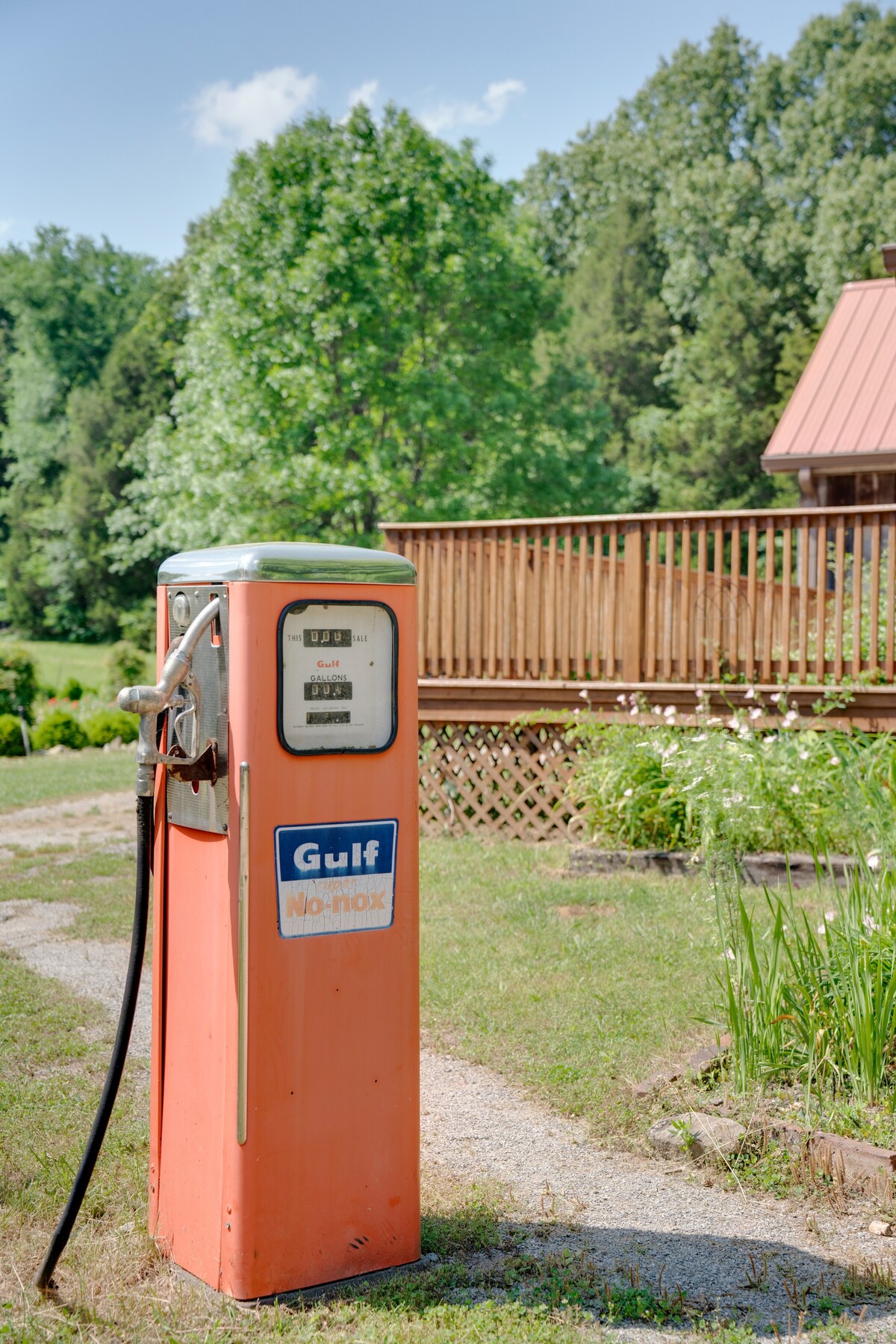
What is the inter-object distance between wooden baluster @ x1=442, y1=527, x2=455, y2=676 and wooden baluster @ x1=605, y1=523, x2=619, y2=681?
1.16 metres

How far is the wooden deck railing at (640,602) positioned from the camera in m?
7.76

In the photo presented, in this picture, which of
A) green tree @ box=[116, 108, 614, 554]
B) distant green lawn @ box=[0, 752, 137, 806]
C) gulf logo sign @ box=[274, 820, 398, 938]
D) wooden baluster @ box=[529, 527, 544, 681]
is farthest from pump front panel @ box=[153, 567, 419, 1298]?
green tree @ box=[116, 108, 614, 554]

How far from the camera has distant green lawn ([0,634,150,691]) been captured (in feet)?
109

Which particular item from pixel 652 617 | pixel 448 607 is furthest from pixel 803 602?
pixel 448 607

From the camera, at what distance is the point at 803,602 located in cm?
780

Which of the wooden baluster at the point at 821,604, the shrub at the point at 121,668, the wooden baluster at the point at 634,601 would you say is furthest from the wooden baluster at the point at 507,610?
the shrub at the point at 121,668

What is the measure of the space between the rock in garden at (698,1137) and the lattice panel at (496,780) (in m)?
4.68

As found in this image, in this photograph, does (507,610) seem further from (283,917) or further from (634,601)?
(283,917)

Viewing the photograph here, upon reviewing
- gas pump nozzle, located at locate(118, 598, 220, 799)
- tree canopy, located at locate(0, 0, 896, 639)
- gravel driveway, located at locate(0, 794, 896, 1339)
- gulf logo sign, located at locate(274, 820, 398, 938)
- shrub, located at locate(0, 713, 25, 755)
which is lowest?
gravel driveway, located at locate(0, 794, 896, 1339)

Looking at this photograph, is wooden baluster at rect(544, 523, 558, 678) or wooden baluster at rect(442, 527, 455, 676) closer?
wooden baluster at rect(544, 523, 558, 678)

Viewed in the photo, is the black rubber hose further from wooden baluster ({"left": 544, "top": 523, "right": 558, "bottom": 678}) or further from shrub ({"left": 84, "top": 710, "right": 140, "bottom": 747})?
shrub ({"left": 84, "top": 710, "right": 140, "bottom": 747})

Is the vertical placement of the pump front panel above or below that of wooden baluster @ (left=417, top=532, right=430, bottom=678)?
below

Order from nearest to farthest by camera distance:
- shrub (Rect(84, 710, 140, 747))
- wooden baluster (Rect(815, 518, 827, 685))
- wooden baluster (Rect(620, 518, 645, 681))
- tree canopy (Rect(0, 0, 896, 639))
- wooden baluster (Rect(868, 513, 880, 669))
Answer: wooden baluster (Rect(868, 513, 880, 669))
wooden baluster (Rect(815, 518, 827, 685))
wooden baluster (Rect(620, 518, 645, 681))
shrub (Rect(84, 710, 140, 747))
tree canopy (Rect(0, 0, 896, 639))

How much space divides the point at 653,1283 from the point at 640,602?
5802 millimetres
